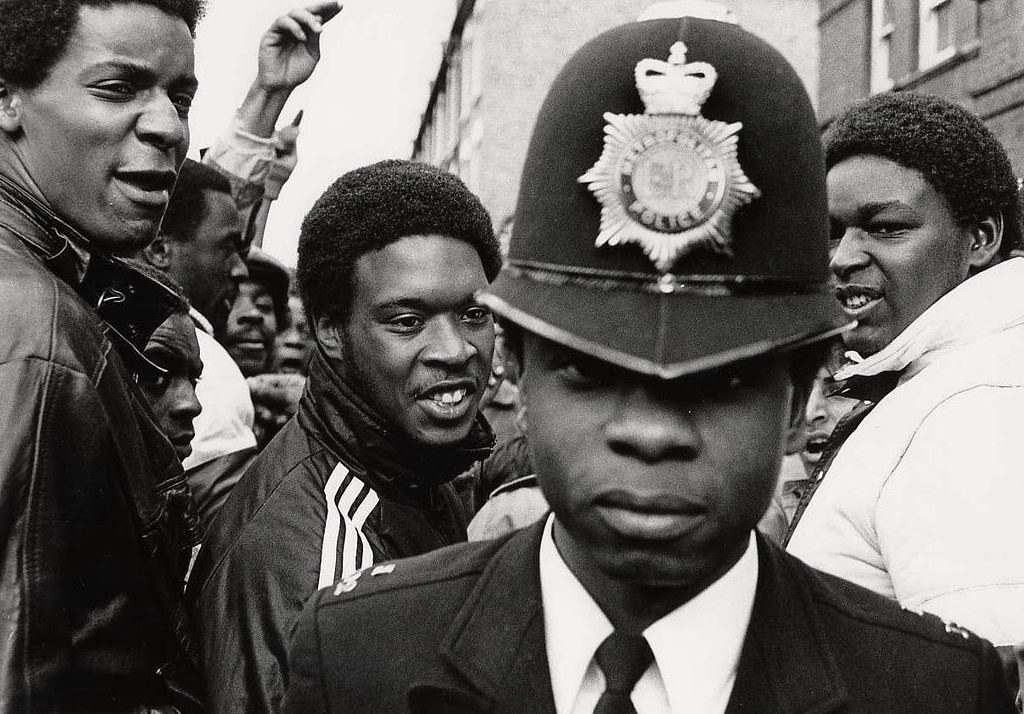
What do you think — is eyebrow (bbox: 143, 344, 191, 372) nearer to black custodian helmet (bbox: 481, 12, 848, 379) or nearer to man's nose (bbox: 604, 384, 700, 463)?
black custodian helmet (bbox: 481, 12, 848, 379)

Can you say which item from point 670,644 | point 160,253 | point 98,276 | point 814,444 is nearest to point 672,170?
point 670,644

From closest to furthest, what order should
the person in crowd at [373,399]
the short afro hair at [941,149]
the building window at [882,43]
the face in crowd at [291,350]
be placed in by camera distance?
the person in crowd at [373,399] → the short afro hair at [941,149] → the face in crowd at [291,350] → the building window at [882,43]

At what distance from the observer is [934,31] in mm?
13398

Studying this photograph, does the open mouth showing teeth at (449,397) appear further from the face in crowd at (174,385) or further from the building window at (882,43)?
the building window at (882,43)

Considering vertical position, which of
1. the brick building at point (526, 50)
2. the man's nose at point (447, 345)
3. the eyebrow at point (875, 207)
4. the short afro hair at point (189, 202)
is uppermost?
the brick building at point (526, 50)

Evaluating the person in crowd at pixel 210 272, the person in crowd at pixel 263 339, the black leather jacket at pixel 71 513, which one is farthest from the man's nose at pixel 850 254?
the person in crowd at pixel 263 339

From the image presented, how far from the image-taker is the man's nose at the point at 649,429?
1479 mm

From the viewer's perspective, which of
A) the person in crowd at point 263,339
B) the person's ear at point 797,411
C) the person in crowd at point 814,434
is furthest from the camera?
the person in crowd at point 263,339

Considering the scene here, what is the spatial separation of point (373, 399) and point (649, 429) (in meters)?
1.49

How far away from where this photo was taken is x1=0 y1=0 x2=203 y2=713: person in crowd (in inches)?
78.0

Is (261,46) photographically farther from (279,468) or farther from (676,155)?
(676,155)

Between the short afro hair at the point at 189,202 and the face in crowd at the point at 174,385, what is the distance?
5.77 feet

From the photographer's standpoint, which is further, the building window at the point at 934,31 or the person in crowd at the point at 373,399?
the building window at the point at 934,31

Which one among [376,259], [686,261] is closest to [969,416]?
[686,261]
